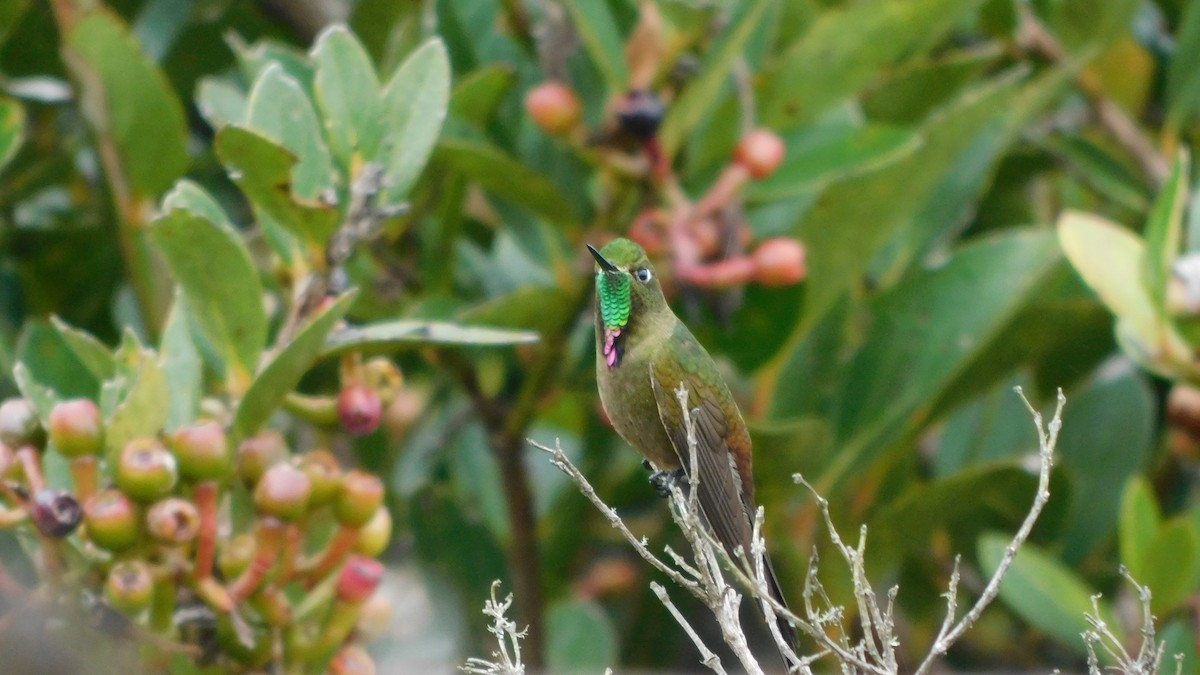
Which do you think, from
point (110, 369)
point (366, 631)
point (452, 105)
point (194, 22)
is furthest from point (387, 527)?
point (194, 22)

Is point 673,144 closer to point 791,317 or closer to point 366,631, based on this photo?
point 791,317

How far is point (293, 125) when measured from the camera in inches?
79.8

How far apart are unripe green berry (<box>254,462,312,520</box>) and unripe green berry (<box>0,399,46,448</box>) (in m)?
0.29

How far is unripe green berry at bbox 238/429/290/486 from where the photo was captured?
1.92 meters

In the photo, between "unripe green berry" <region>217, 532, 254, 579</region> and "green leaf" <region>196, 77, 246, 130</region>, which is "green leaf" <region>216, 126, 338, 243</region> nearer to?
"unripe green berry" <region>217, 532, 254, 579</region>

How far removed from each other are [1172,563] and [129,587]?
5.37 ft

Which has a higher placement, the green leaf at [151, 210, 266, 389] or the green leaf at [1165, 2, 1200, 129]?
the green leaf at [151, 210, 266, 389]

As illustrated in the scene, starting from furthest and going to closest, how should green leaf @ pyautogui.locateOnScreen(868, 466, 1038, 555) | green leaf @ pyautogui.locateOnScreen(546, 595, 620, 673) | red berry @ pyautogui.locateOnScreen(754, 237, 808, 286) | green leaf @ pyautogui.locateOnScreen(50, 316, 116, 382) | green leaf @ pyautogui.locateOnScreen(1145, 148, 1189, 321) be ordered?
1. green leaf @ pyautogui.locateOnScreen(546, 595, 620, 673)
2. green leaf @ pyautogui.locateOnScreen(868, 466, 1038, 555)
3. red berry @ pyautogui.locateOnScreen(754, 237, 808, 286)
4. green leaf @ pyautogui.locateOnScreen(1145, 148, 1189, 321)
5. green leaf @ pyautogui.locateOnScreen(50, 316, 116, 382)

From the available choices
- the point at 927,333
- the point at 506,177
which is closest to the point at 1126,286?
the point at 927,333

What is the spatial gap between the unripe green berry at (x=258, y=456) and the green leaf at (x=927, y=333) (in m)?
1.09

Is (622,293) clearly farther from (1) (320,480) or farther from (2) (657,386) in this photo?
(1) (320,480)

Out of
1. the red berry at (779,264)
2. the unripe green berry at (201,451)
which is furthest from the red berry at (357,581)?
the red berry at (779,264)

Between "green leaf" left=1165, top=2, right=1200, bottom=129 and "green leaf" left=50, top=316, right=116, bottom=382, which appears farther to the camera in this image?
"green leaf" left=1165, top=2, right=1200, bottom=129

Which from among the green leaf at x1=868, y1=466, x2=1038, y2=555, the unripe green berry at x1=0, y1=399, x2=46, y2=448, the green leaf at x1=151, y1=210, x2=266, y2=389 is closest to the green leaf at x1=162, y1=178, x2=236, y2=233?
the green leaf at x1=151, y1=210, x2=266, y2=389
